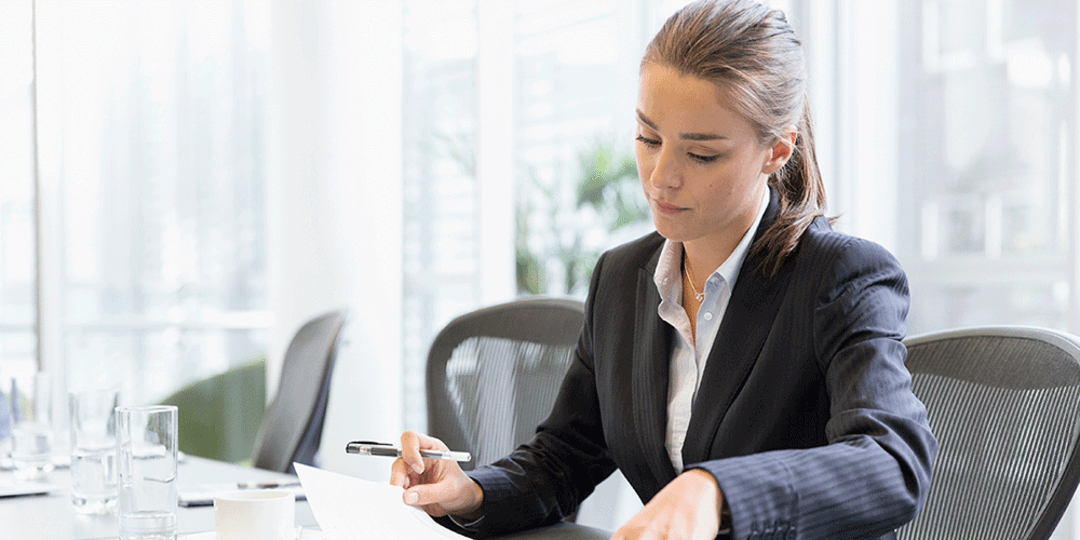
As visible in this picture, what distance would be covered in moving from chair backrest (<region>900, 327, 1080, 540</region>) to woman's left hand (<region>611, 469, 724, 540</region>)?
1.35ft

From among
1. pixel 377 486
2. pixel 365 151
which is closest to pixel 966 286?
pixel 377 486

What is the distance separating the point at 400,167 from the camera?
3693 mm

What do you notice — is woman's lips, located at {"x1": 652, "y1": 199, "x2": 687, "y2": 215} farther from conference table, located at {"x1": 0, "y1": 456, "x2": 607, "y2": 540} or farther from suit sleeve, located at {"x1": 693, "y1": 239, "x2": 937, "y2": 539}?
conference table, located at {"x1": 0, "y1": 456, "x2": 607, "y2": 540}

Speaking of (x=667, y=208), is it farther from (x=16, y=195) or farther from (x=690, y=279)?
(x=16, y=195)

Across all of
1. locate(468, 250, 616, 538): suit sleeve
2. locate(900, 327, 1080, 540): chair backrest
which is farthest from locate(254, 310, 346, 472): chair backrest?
locate(900, 327, 1080, 540): chair backrest

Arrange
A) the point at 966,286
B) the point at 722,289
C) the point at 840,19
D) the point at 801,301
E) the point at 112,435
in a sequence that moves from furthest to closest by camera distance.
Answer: the point at 840,19 < the point at 966,286 < the point at 112,435 < the point at 722,289 < the point at 801,301

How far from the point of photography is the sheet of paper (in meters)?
1.00

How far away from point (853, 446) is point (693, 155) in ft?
1.24

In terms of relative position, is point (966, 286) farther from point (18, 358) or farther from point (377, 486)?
point (18, 358)

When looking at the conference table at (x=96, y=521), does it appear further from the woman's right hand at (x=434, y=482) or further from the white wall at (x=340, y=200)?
the white wall at (x=340, y=200)

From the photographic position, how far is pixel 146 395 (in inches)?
176

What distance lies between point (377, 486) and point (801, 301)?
0.53 meters

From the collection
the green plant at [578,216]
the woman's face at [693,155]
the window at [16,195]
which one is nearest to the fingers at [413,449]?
the woman's face at [693,155]

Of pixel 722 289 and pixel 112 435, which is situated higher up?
pixel 722 289
